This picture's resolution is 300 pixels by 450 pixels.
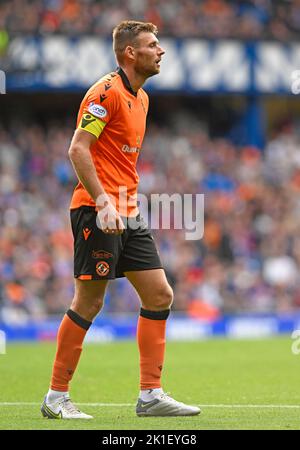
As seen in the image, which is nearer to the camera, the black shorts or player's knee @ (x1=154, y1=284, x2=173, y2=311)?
the black shorts

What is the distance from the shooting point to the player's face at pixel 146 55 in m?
7.15

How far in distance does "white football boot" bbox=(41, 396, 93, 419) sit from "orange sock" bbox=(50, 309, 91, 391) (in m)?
0.09

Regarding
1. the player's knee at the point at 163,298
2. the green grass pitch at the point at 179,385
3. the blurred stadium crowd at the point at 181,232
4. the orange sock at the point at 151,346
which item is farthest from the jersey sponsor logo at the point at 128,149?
the blurred stadium crowd at the point at 181,232

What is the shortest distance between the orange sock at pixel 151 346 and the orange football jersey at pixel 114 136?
2.33ft

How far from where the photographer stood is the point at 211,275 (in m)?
20.0

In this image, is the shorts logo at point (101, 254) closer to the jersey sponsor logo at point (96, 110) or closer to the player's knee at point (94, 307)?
the player's knee at point (94, 307)

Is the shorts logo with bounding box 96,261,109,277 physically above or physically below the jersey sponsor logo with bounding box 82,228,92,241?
below

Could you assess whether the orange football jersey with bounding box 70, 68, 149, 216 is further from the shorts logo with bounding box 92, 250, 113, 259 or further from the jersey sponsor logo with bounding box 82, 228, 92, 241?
the shorts logo with bounding box 92, 250, 113, 259

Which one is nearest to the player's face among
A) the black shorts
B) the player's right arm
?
the player's right arm

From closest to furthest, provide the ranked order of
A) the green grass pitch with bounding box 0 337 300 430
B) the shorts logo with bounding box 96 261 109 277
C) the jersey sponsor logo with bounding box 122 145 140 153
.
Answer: the green grass pitch with bounding box 0 337 300 430, the shorts logo with bounding box 96 261 109 277, the jersey sponsor logo with bounding box 122 145 140 153

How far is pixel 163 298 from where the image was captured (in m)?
7.10

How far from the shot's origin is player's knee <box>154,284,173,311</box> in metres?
7.07

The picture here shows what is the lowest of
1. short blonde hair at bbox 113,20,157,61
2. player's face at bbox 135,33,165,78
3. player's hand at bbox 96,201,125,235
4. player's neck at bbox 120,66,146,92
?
player's hand at bbox 96,201,125,235

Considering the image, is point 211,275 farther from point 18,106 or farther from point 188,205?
point 18,106
